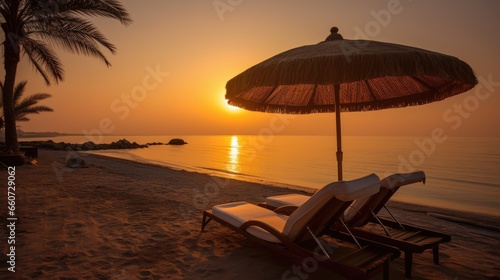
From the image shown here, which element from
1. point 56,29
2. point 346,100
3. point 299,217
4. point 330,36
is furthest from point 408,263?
point 56,29

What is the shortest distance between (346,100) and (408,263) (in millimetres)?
3363

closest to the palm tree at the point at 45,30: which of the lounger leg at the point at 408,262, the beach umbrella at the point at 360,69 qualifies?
the beach umbrella at the point at 360,69

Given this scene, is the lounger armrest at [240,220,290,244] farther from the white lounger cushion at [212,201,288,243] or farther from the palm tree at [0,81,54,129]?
the palm tree at [0,81,54,129]

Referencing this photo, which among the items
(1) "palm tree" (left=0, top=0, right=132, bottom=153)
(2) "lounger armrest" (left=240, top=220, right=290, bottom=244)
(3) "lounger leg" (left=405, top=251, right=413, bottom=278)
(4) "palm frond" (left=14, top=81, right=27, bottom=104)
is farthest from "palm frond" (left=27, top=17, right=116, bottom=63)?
(3) "lounger leg" (left=405, top=251, right=413, bottom=278)

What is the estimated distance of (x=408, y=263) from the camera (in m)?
3.20

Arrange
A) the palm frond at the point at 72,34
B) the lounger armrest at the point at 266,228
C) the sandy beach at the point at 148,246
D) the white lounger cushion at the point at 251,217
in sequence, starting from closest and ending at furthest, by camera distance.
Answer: the lounger armrest at the point at 266,228
the sandy beach at the point at 148,246
the white lounger cushion at the point at 251,217
the palm frond at the point at 72,34

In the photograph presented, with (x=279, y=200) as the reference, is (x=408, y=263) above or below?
below

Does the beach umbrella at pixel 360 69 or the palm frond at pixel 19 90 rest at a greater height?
the palm frond at pixel 19 90

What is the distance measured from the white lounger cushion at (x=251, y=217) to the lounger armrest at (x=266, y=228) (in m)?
0.08

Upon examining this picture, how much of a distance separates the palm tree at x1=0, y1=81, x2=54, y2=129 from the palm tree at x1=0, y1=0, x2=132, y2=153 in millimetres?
11352

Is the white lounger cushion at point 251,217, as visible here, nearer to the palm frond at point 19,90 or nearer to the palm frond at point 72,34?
the palm frond at point 72,34

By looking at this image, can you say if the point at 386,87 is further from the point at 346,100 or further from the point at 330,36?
the point at 330,36

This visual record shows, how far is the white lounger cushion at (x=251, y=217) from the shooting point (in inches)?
140

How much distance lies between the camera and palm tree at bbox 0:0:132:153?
10.3m
